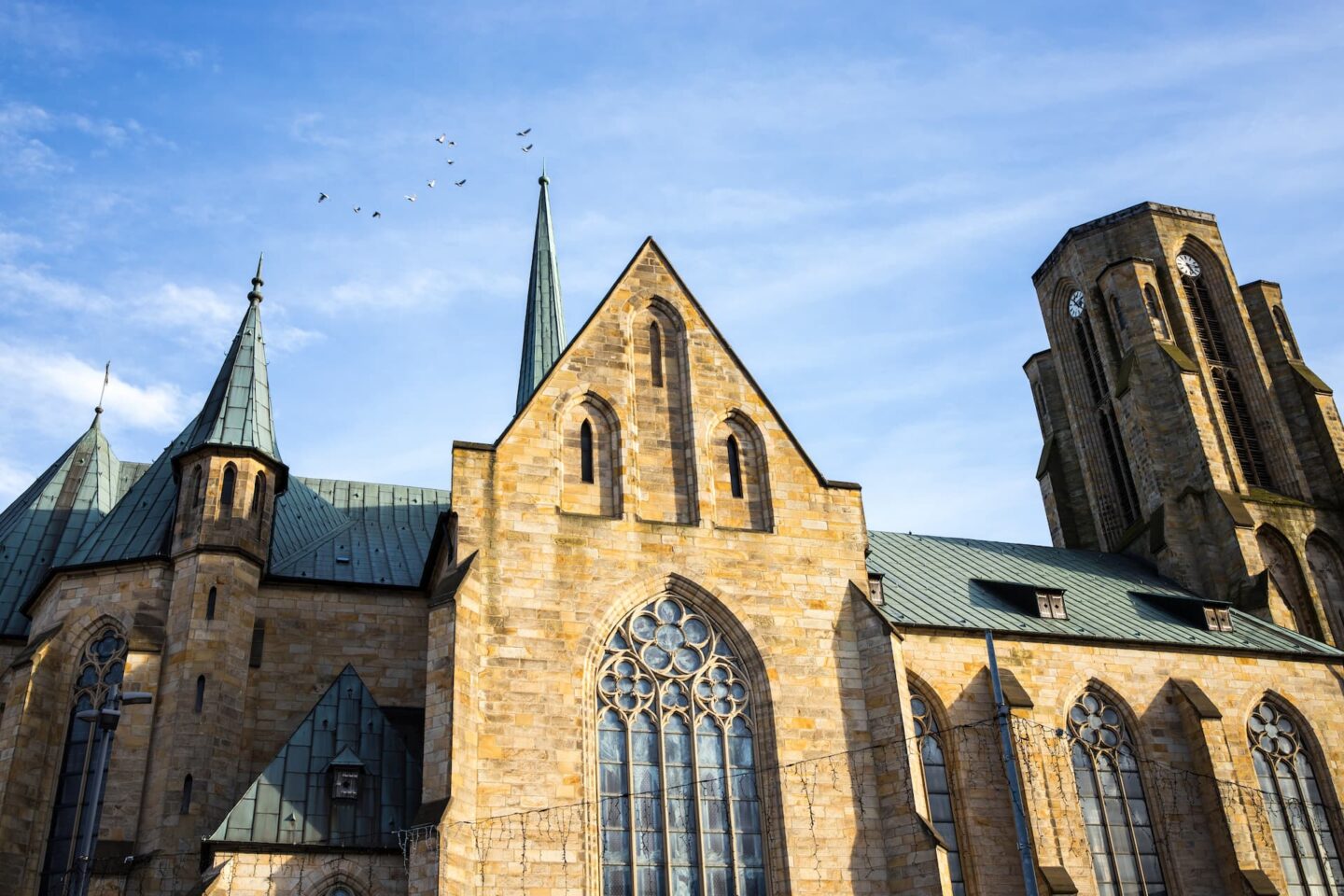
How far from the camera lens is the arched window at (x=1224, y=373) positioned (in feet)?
154

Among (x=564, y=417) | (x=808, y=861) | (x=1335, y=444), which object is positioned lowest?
(x=808, y=861)

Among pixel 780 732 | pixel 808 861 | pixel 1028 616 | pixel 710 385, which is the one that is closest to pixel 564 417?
pixel 710 385

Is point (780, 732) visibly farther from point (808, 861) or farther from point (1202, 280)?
point (1202, 280)

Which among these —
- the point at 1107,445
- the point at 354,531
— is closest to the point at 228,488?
the point at 354,531

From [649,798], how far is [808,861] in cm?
326

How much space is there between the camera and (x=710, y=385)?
1166 inches

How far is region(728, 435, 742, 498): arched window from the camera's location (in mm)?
28750

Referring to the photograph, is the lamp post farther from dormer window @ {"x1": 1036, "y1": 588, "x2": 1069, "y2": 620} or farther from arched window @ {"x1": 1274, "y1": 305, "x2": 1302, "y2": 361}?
arched window @ {"x1": 1274, "y1": 305, "x2": 1302, "y2": 361}

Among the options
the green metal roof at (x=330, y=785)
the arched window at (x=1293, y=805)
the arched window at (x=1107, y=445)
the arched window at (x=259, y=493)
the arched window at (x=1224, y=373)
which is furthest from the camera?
the arched window at (x=1107, y=445)

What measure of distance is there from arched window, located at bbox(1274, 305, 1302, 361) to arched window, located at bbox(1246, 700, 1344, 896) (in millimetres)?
20372

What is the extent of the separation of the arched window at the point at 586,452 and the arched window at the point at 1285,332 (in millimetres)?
34012

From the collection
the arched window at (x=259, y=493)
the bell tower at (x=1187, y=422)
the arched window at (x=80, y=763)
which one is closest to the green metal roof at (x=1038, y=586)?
the bell tower at (x=1187, y=422)

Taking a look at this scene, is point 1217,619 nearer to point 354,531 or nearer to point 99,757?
point 354,531

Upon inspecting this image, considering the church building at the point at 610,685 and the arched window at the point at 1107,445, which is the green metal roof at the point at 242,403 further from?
the arched window at the point at 1107,445
